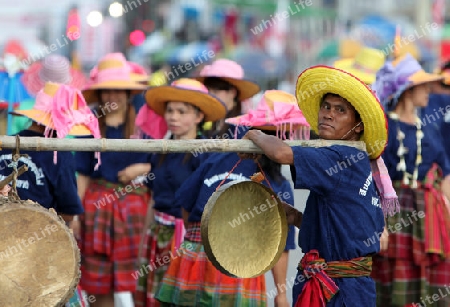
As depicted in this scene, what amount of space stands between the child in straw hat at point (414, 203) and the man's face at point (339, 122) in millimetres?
2385

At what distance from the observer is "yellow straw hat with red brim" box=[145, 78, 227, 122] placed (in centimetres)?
663

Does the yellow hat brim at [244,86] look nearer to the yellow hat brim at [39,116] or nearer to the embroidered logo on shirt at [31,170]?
the yellow hat brim at [39,116]

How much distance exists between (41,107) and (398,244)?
300cm

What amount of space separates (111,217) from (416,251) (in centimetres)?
238

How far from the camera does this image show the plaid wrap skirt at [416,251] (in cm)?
720

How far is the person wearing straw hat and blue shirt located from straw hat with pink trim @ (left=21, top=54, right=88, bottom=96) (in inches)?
183

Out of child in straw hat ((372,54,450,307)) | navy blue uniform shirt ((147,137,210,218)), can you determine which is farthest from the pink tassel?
child in straw hat ((372,54,450,307))

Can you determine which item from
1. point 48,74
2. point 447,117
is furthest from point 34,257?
point 48,74

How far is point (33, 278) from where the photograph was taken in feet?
13.0

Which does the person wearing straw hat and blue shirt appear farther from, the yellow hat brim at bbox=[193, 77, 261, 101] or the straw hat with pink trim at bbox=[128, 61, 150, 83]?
the straw hat with pink trim at bbox=[128, 61, 150, 83]

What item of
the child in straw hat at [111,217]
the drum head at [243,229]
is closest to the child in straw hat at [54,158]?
the child in straw hat at [111,217]

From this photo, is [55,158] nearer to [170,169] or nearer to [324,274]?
[170,169]

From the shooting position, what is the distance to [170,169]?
21.5ft

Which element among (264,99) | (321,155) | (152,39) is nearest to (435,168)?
(264,99)
